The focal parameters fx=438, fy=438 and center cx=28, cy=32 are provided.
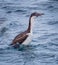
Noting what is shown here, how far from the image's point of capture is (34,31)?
18156 mm

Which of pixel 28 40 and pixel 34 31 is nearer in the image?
pixel 28 40

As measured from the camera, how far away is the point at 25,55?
15.3 metres

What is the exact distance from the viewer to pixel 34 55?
50.1 feet

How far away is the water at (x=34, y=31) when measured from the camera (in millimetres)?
14844

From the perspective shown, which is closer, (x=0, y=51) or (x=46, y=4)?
(x=0, y=51)

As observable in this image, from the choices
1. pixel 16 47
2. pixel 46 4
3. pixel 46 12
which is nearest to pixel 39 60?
pixel 16 47

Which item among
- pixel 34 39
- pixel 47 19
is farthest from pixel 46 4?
pixel 34 39

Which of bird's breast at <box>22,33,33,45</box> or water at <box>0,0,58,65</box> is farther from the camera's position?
bird's breast at <box>22,33,33,45</box>

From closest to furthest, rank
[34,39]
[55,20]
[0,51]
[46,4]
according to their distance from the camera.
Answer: [0,51] → [34,39] → [55,20] → [46,4]

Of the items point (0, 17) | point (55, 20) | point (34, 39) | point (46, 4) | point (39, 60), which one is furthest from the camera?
point (46, 4)

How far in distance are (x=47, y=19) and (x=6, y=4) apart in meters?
4.22

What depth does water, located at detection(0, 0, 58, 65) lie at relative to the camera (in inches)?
584

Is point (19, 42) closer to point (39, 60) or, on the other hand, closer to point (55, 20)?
point (39, 60)

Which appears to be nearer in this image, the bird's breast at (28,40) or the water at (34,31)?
the water at (34,31)
